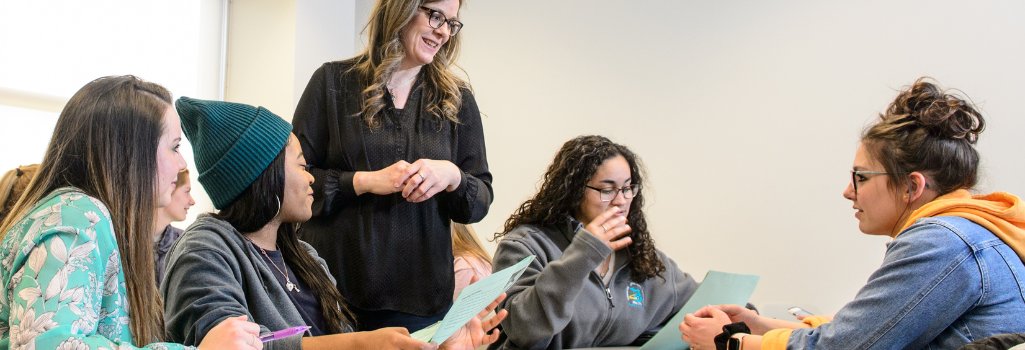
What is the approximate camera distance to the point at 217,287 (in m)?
1.21

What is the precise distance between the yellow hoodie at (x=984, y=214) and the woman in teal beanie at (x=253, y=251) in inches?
33.3

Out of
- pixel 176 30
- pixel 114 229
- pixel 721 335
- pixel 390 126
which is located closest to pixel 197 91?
pixel 176 30

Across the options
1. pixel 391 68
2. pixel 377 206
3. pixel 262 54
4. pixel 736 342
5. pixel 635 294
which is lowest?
pixel 635 294

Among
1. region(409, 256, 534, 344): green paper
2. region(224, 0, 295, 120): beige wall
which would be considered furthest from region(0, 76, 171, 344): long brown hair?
region(224, 0, 295, 120): beige wall

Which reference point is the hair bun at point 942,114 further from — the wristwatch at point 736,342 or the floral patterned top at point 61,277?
the floral patterned top at point 61,277

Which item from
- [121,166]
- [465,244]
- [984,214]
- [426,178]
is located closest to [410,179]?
[426,178]

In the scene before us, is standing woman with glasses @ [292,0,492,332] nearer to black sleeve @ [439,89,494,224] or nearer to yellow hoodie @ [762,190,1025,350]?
black sleeve @ [439,89,494,224]

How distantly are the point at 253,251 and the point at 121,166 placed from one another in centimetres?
36

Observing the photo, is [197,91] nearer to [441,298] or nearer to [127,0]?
[127,0]

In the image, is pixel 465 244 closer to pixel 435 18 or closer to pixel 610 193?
pixel 610 193

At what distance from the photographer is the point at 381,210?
1.72 m

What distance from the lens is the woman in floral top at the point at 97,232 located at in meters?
0.90

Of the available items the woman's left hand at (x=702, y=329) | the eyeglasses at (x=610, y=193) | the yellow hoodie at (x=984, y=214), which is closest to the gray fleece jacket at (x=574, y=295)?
the eyeglasses at (x=610, y=193)

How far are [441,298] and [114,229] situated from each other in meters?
0.83
